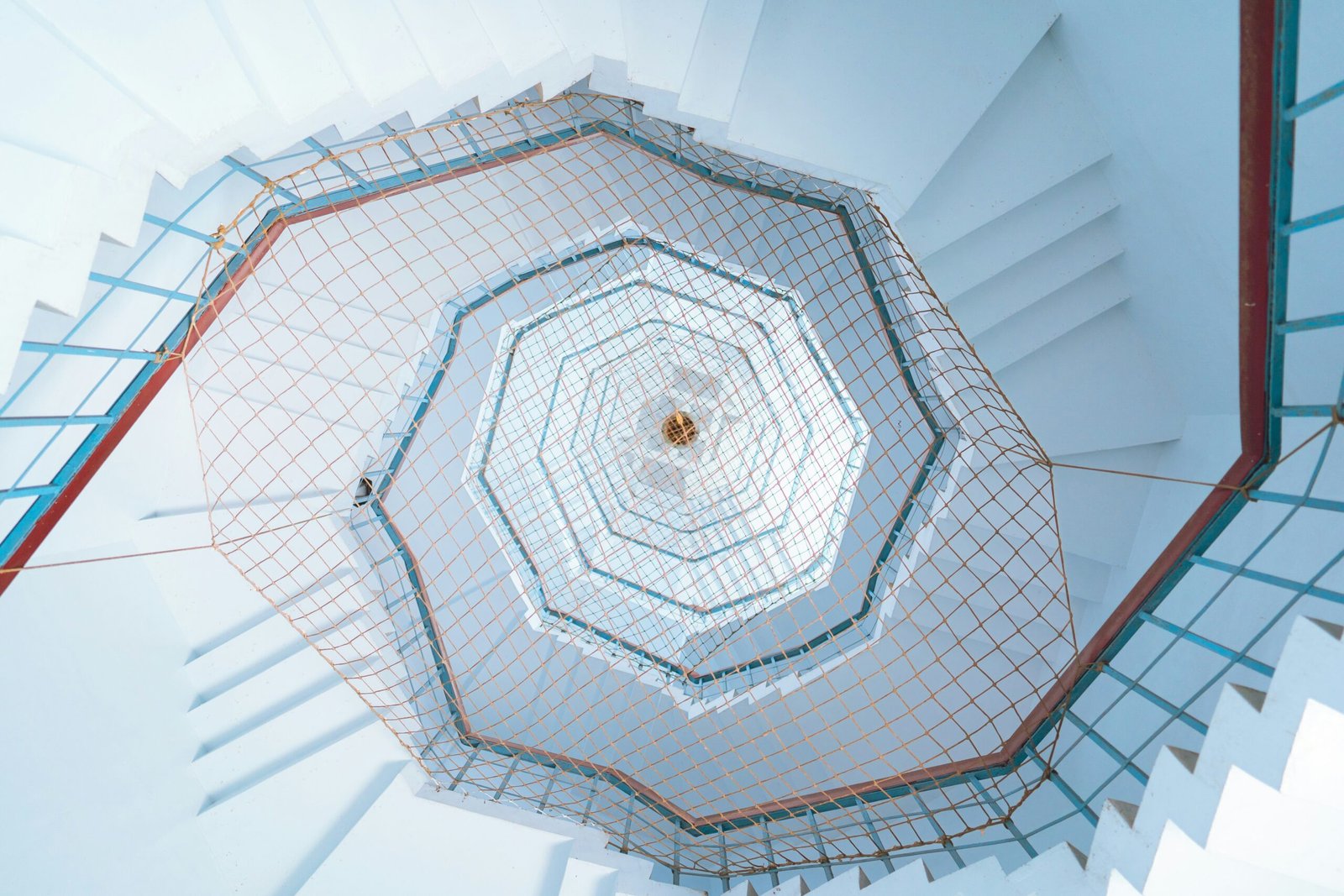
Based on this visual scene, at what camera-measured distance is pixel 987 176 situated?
104 inches

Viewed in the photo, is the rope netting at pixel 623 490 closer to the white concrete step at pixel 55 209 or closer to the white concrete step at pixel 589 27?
the white concrete step at pixel 589 27

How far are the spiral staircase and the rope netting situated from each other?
0.21 metres

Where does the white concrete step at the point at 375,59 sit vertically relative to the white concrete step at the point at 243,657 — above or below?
above

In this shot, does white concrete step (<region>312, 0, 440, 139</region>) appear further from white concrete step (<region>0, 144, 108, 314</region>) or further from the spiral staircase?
white concrete step (<region>0, 144, 108, 314</region>)

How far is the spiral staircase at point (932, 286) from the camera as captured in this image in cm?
156

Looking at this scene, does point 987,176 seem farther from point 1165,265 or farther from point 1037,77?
point 1165,265

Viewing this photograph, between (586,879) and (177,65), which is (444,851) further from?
(177,65)

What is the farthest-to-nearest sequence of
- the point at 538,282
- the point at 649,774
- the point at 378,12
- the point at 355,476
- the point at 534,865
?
the point at 649,774, the point at 538,282, the point at 355,476, the point at 534,865, the point at 378,12

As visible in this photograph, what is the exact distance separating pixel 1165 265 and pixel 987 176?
0.66m

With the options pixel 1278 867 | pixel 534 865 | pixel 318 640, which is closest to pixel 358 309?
pixel 318 640

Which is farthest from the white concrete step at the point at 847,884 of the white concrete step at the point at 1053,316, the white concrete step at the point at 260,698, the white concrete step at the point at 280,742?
the white concrete step at the point at 260,698

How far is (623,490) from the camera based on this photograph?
5992 millimetres

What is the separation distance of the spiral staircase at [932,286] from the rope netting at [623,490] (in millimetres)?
213

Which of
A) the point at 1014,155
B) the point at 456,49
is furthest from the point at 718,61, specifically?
the point at 1014,155
